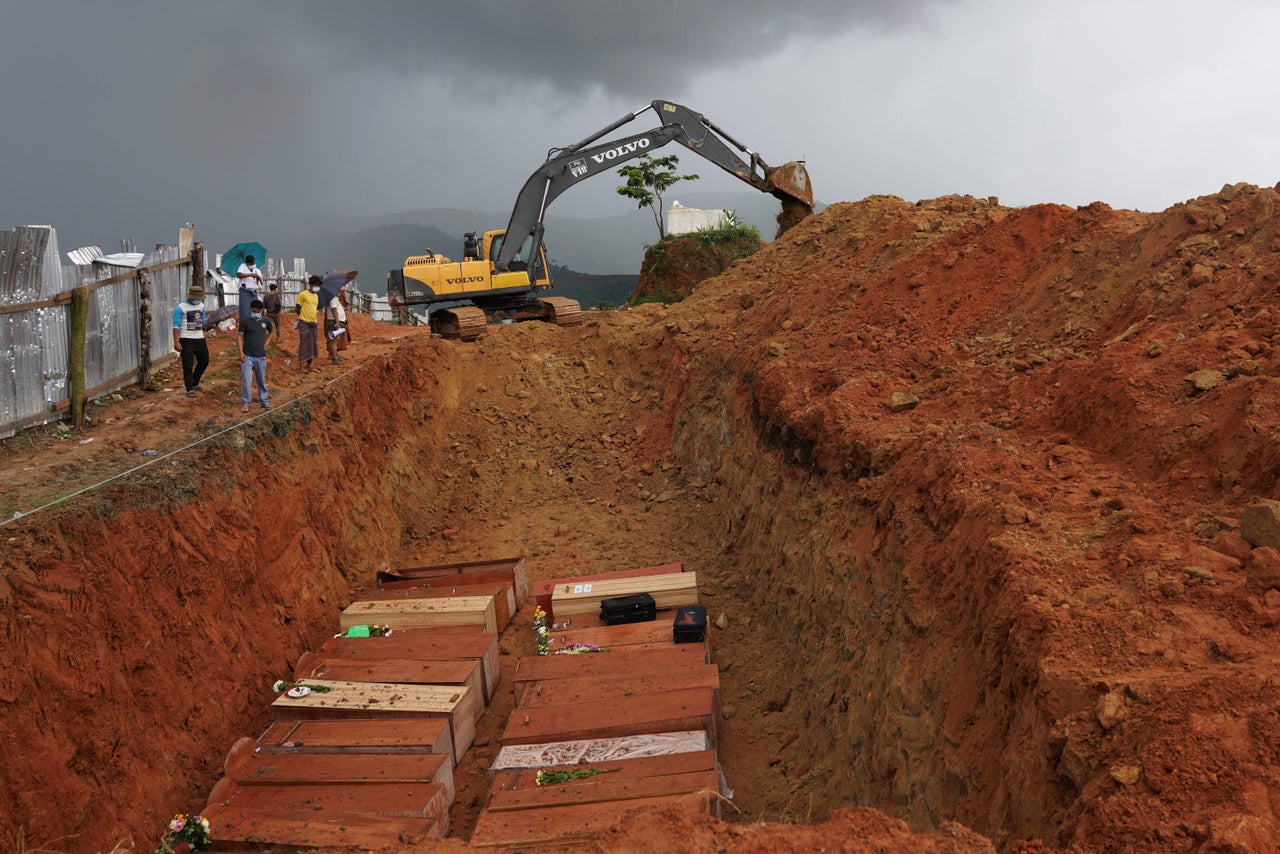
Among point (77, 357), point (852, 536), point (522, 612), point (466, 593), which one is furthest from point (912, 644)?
point (77, 357)

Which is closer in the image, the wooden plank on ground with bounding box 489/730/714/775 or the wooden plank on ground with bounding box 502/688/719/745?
the wooden plank on ground with bounding box 489/730/714/775

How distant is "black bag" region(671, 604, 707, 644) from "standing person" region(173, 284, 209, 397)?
7127 mm

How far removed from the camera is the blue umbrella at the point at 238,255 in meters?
16.7

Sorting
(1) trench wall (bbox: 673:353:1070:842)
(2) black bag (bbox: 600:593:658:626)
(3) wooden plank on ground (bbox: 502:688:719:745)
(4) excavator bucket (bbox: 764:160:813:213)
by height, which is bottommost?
(3) wooden plank on ground (bbox: 502:688:719:745)

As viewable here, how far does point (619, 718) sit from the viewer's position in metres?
7.40

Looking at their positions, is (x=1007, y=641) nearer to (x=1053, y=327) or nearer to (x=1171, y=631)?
(x=1171, y=631)

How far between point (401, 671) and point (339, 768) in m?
1.39

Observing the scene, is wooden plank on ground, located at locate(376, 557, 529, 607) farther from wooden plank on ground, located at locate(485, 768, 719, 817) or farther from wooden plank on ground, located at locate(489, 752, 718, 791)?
wooden plank on ground, located at locate(485, 768, 719, 817)

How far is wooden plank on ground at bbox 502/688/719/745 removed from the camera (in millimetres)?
7281

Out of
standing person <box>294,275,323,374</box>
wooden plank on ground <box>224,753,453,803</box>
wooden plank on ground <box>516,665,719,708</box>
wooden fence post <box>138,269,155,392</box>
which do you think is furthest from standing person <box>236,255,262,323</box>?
wooden plank on ground <box>516,665,719,708</box>

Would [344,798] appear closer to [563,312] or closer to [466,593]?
[466,593]

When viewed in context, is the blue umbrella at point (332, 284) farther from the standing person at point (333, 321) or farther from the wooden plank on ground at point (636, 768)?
the wooden plank on ground at point (636, 768)

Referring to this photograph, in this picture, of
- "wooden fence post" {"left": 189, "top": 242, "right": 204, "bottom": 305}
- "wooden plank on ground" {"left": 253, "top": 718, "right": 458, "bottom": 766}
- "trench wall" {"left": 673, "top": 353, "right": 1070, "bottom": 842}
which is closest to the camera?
"trench wall" {"left": 673, "top": 353, "right": 1070, "bottom": 842}

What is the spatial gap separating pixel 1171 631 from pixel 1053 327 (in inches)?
207
